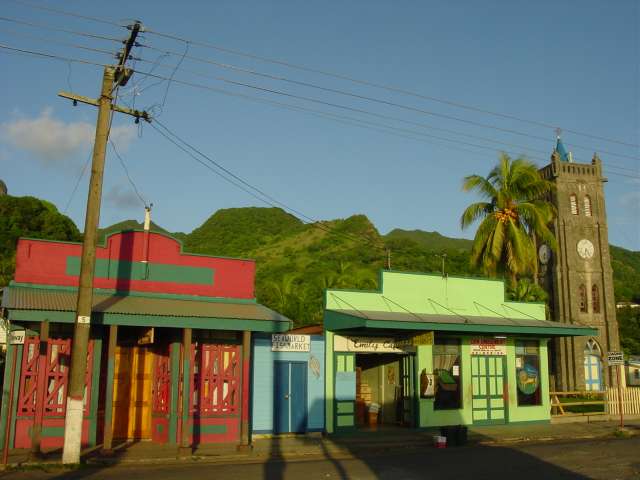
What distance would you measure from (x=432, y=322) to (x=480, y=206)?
14.1 m

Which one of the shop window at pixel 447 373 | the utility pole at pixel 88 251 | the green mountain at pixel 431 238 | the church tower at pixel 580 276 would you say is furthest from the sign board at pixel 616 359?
the green mountain at pixel 431 238

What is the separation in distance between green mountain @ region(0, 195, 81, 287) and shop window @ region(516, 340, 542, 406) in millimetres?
32557

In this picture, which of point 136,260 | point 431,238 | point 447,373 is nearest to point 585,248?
point 447,373

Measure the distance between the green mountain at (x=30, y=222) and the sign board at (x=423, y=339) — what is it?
30848 mm

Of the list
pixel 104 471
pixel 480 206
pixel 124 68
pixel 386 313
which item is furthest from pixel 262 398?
pixel 480 206

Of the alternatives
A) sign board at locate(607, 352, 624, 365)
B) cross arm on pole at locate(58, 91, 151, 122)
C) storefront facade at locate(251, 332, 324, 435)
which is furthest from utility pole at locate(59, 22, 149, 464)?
sign board at locate(607, 352, 624, 365)

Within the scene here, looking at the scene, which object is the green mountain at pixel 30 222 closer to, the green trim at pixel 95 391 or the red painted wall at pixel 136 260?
the red painted wall at pixel 136 260

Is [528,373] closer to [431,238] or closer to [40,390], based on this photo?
[40,390]

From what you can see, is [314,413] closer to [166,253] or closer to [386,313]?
[386,313]

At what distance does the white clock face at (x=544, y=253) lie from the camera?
173 ft

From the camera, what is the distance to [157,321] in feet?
52.2

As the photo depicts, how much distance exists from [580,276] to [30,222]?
41899 mm

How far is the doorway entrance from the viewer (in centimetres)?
2219

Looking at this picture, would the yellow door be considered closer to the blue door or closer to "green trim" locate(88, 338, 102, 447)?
"green trim" locate(88, 338, 102, 447)
